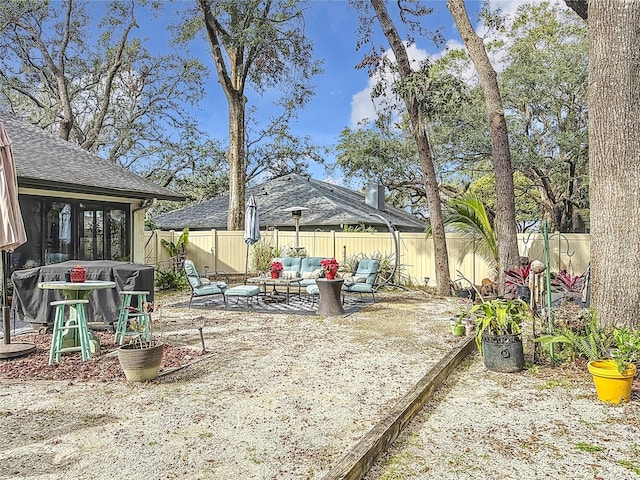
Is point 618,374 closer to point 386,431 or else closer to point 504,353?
point 504,353

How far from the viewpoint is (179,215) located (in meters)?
19.5

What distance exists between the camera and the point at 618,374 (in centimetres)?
393

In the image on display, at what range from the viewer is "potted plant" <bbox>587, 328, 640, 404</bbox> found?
12.9 ft

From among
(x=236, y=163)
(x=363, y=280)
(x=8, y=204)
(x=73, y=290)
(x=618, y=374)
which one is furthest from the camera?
(x=236, y=163)

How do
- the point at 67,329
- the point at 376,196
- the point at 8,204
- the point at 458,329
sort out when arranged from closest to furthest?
1. the point at 8,204
2. the point at 67,329
3. the point at 458,329
4. the point at 376,196

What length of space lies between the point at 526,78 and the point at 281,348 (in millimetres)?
13450

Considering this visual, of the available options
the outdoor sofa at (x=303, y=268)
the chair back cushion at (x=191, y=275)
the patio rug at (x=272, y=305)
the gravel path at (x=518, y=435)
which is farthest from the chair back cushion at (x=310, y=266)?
the gravel path at (x=518, y=435)

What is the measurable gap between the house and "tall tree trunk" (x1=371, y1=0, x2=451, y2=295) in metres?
5.77

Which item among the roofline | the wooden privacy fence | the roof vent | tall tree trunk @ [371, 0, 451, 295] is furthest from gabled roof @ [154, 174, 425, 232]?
the roofline

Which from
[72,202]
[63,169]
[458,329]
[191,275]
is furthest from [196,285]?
[458,329]

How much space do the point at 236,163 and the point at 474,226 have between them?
760 centimetres

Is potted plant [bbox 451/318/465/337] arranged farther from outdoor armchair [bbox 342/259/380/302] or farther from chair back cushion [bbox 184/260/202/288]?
chair back cushion [bbox 184/260/202/288]

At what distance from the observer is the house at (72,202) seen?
888cm

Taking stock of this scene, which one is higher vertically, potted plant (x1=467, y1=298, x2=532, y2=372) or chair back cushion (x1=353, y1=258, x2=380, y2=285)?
chair back cushion (x1=353, y1=258, x2=380, y2=285)
